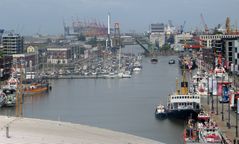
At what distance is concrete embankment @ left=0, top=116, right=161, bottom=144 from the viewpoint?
5.11m

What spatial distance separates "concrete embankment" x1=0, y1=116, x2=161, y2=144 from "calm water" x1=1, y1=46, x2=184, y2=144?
336 cm

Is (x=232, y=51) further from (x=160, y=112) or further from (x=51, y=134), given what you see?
(x=51, y=134)

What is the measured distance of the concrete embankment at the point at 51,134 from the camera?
5.11m

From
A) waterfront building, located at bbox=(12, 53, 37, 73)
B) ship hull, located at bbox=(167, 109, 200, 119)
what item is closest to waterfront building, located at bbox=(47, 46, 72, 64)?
waterfront building, located at bbox=(12, 53, 37, 73)

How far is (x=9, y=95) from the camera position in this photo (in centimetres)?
1462

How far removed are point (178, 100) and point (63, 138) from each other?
726 cm

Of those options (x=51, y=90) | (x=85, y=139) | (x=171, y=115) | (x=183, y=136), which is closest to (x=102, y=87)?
(x=51, y=90)

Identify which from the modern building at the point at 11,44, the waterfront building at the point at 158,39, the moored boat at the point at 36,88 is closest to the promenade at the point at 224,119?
the moored boat at the point at 36,88

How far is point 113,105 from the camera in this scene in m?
13.3

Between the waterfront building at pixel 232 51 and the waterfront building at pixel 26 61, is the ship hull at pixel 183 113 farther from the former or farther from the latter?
the waterfront building at pixel 26 61

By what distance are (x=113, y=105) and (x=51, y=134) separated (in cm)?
792

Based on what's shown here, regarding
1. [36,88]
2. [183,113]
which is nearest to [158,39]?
[36,88]

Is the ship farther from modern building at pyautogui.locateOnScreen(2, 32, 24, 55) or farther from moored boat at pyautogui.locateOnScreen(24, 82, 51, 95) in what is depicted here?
modern building at pyautogui.locateOnScreen(2, 32, 24, 55)

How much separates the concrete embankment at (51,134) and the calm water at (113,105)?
132 inches
